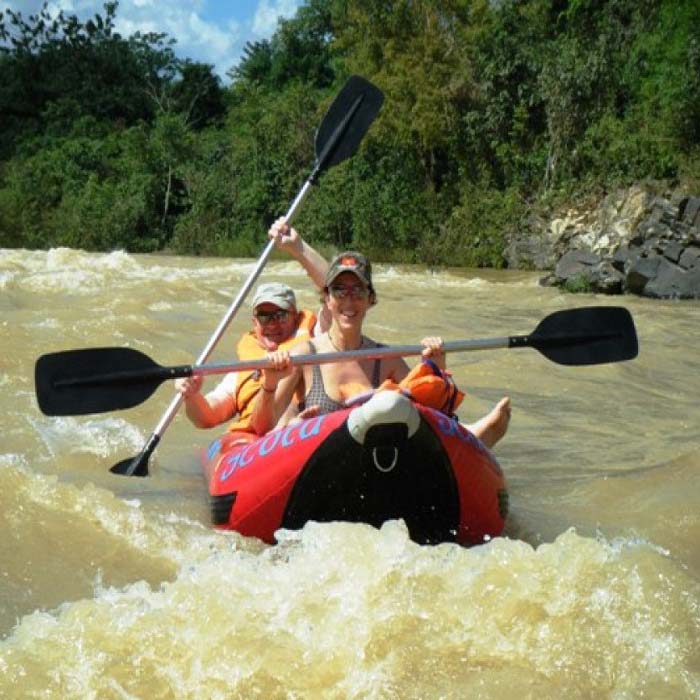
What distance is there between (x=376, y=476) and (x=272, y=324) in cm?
120

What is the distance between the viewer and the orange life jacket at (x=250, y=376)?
13.0ft

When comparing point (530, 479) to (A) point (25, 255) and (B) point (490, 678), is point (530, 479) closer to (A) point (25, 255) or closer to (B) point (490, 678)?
(B) point (490, 678)

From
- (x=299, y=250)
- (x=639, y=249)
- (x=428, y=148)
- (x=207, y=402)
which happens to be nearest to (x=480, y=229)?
(x=428, y=148)

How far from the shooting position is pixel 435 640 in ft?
8.08

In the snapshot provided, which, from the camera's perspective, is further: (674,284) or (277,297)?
(674,284)

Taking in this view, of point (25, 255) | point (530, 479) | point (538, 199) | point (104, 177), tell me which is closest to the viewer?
point (530, 479)

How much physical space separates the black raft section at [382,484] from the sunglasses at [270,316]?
1.08 meters

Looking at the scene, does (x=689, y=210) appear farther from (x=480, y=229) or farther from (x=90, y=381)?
(x=90, y=381)

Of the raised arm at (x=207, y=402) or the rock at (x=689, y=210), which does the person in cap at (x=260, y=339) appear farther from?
the rock at (x=689, y=210)

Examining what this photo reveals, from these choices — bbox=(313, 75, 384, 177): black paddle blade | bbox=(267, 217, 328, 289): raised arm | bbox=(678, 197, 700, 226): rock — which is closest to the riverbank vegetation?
bbox=(678, 197, 700, 226): rock

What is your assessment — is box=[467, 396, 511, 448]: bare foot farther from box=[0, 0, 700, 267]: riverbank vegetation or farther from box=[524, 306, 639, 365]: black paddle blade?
box=[0, 0, 700, 267]: riverbank vegetation

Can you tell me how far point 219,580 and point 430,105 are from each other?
1753 cm

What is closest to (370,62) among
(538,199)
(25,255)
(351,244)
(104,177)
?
(351,244)

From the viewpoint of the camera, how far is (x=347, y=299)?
140 inches
